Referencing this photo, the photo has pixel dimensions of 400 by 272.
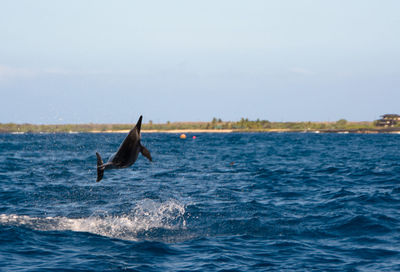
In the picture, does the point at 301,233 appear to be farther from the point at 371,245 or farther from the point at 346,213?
the point at 346,213

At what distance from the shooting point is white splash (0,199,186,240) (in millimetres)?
12906

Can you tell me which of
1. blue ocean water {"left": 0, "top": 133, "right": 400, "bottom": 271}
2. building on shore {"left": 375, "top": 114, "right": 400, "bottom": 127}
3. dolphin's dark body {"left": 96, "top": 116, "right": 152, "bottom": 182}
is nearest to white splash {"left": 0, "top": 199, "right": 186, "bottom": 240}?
blue ocean water {"left": 0, "top": 133, "right": 400, "bottom": 271}

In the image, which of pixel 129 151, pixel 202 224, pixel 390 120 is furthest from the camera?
pixel 390 120

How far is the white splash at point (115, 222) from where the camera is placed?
12906 mm

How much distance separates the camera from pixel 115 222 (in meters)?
14.0

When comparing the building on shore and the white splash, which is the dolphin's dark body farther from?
the building on shore

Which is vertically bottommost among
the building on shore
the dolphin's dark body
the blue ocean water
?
the blue ocean water

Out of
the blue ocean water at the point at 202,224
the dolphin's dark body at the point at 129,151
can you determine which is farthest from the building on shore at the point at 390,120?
the dolphin's dark body at the point at 129,151

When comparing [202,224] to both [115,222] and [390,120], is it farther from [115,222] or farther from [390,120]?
[390,120]

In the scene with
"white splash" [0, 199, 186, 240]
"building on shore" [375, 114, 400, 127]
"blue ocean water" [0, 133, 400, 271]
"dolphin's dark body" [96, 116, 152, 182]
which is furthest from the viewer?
"building on shore" [375, 114, 400, 127]

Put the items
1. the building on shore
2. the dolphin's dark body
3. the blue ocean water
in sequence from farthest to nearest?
the building on shore, the dolphin's dark body, the blue ocean water

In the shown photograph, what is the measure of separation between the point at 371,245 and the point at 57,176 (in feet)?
67.3

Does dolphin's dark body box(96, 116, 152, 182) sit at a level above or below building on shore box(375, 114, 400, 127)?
below

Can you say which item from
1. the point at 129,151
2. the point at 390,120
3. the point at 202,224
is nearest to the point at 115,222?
the point at 202,224
